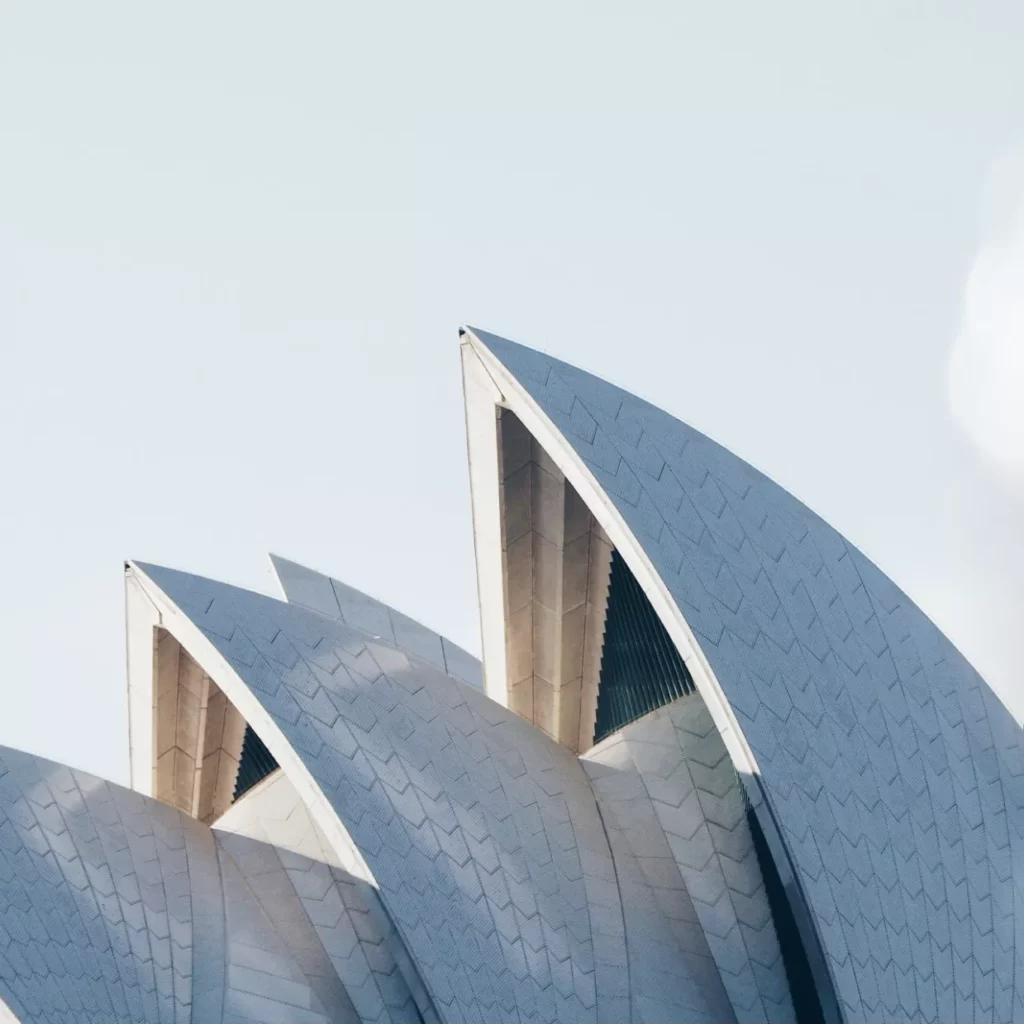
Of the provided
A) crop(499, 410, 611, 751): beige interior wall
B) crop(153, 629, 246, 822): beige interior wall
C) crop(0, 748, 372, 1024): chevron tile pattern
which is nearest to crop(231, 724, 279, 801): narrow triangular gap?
crop(153, 629, 246, 822): beige interior wall

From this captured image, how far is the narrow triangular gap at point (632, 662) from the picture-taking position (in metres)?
19.5

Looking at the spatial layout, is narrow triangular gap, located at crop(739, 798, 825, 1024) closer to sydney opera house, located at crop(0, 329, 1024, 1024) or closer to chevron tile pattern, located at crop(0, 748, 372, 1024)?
sydney opera house, located at crop(0, 329, 1024, 1024)

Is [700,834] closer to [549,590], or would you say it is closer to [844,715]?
[844,715]

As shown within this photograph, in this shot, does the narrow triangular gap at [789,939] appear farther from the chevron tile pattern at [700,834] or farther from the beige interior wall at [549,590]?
the beige interior wall at [549,590]

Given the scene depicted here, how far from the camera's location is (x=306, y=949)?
60.2ft

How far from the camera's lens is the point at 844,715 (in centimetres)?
1800

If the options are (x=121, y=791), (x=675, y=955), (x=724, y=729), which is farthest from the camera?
(x=121, y=791)

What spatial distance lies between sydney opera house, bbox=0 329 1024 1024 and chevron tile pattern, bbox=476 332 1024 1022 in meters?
0.03

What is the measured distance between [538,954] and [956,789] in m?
4.45

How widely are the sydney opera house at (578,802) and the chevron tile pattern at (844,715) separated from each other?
33 millimetres

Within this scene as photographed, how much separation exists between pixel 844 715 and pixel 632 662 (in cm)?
265

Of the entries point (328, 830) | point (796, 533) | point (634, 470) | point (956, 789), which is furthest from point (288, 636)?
point (956, 789)

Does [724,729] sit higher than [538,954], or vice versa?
[724,729]

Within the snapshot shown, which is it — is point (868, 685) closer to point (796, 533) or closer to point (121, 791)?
point (796, 533)
